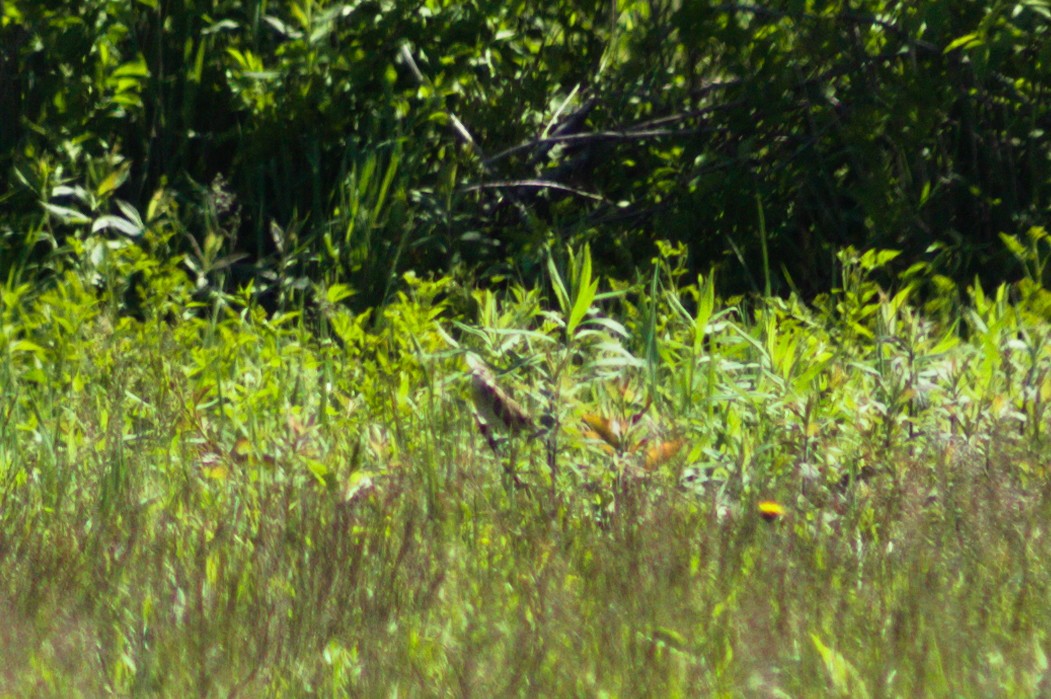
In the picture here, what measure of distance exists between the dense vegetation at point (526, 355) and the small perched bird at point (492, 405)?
0.5 inches

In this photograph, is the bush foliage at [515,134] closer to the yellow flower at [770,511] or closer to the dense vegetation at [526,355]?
the dense vegetation at [526,355]

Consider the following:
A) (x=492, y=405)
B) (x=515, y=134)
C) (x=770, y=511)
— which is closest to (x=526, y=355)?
(x=492, y=405)

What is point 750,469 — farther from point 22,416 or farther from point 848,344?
point 22,416

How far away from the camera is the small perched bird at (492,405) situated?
3.27m

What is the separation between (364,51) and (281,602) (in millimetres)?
3076

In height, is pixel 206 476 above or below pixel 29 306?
above

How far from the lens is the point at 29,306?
493cm

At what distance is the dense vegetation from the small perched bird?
1 centimetres

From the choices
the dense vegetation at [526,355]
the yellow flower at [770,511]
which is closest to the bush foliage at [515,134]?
the dense vegetation at [526,355]

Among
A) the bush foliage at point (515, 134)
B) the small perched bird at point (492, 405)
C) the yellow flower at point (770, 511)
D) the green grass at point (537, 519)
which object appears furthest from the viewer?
the bush foliage at point (515, 134)

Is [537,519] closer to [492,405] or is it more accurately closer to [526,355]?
[492,405]

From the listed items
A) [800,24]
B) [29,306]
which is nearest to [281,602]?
[29,306]

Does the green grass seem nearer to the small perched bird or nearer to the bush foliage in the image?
the small perched bird

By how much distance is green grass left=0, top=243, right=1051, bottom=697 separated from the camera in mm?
2326
